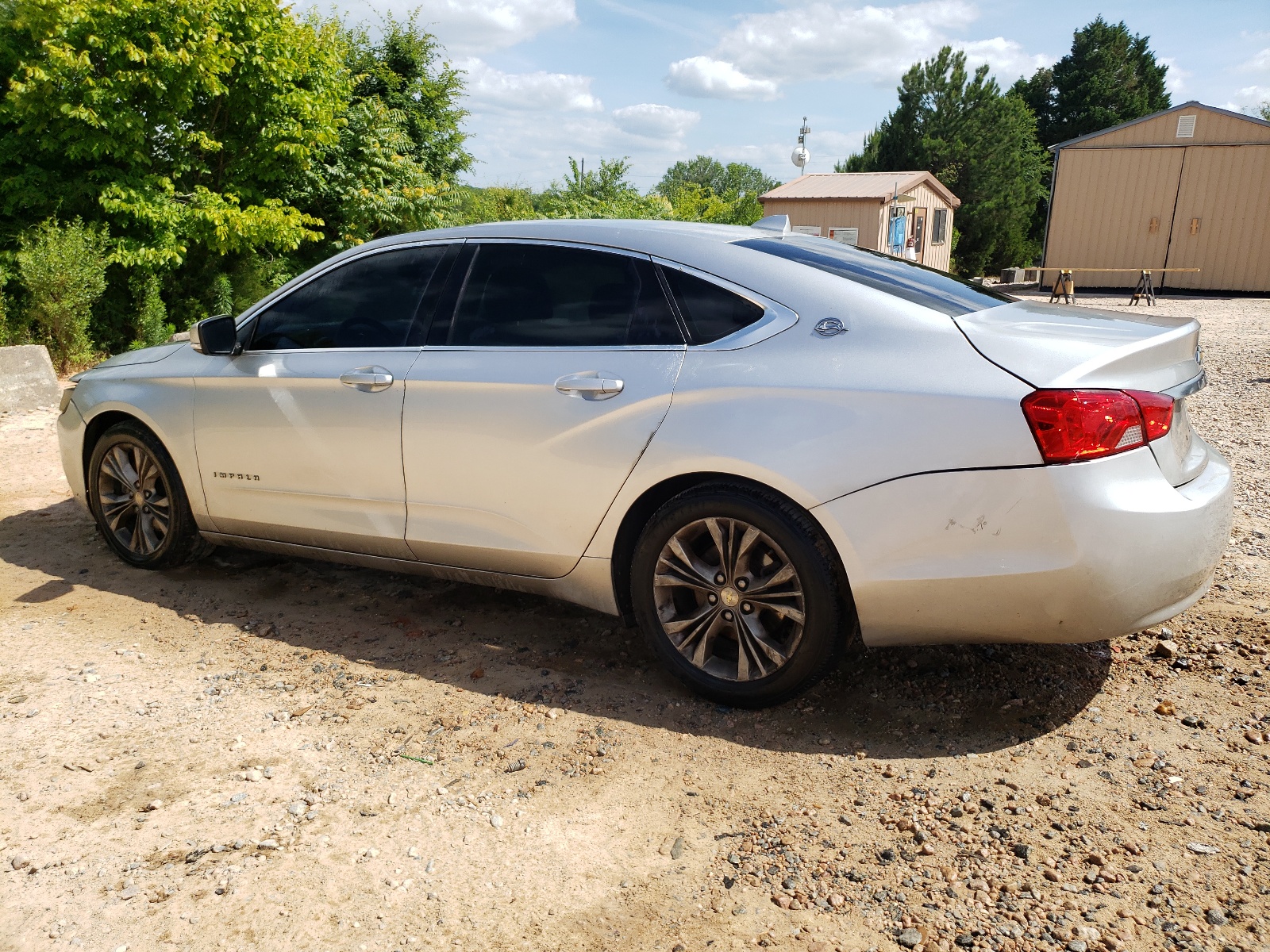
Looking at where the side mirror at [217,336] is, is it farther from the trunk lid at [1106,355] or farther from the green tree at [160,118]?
the green tree at [160,118]

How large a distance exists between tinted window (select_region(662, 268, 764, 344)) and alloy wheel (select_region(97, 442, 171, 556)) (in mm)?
2892

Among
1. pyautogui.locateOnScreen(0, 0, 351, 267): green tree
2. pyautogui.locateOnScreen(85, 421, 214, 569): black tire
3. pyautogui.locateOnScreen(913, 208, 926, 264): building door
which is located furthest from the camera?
pyautogui.locateOnScreen(913, 208, 926, 264): building door

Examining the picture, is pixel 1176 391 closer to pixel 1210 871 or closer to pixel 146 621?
pixel 1210 871

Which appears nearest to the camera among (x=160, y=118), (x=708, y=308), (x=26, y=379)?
(x=708, y=308)

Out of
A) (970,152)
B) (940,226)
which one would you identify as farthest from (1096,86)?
(940,226)

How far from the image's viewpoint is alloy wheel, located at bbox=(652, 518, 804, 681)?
3234 mm

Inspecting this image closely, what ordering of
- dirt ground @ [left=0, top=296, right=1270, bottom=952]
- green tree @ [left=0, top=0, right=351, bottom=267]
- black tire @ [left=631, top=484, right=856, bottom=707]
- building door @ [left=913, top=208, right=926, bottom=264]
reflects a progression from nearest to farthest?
dirt ground @ [left=0, top=296, right=1270, bottom=952], black tire @ [left=631, top=484, right=856, bottom=707], green tree @ [left=0, top=0, right=351, bottom=267], building door @ [left=913, top=208, right=926, bottom=264]

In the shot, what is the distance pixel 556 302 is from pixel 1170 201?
97.3 ft

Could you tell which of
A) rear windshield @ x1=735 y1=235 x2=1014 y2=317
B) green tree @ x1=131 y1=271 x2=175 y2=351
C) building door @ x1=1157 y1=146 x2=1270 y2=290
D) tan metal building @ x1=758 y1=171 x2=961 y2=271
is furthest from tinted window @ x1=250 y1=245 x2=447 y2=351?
building door @ x1=1157 y1=146 x2=1270 y2=290

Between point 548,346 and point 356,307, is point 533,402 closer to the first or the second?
point 548,346

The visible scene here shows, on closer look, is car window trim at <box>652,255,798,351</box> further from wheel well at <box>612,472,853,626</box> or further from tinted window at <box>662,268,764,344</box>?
wheel well at <box>612,472,853,626</box>

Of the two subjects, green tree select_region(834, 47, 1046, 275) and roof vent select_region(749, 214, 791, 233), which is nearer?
roof vent select_region(749, 214, 791, 233)

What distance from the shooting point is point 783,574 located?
3191mm

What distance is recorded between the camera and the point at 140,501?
16.1 feet
